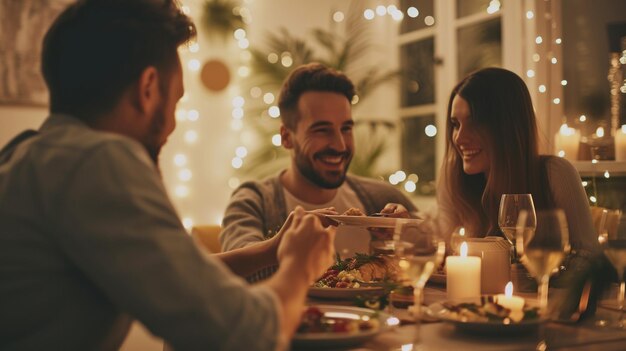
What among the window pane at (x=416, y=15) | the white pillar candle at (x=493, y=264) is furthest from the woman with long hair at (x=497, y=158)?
the window pane at (x=416, y=15)

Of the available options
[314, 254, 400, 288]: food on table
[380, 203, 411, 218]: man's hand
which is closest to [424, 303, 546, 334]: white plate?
[314, 254, 400, 288]: food on table

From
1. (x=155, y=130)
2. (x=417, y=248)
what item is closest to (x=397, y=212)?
(x=417, y=248)

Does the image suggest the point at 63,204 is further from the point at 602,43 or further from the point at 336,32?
the point at 336,32

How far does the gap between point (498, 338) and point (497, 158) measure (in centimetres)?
118

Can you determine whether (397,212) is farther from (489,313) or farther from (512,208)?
(489,313)

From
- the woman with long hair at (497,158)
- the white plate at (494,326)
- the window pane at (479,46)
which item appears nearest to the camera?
the white plate at (494,326)

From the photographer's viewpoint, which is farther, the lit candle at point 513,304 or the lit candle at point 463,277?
the lit candle at point 463,277

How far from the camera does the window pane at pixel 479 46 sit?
12.6 feet

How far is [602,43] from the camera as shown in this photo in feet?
9.87

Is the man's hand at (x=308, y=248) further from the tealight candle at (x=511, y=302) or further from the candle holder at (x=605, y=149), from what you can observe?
the candle holder at (x=605, y=149)

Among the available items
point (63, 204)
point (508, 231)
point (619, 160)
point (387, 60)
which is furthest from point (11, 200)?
point (387, 60)

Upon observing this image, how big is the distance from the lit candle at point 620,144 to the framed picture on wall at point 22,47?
3078 mm

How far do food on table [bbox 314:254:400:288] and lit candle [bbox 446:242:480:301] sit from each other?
→ 0.51 feet

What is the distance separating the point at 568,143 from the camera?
2912mm
